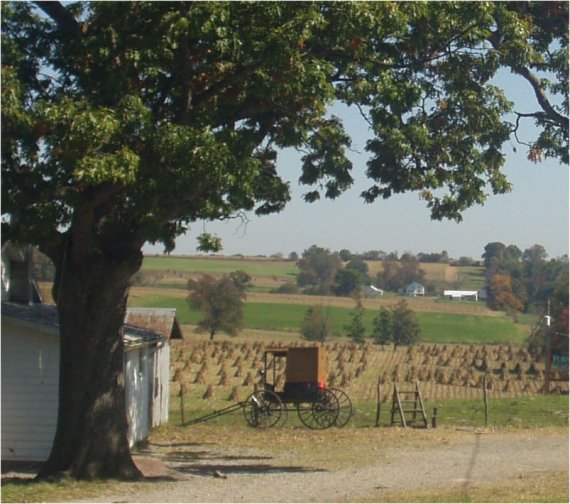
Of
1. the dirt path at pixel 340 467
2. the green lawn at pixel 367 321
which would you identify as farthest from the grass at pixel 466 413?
the green lawn at pixel 367 321

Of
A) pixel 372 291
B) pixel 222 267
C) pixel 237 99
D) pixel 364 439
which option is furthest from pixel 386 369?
pixel 237 99

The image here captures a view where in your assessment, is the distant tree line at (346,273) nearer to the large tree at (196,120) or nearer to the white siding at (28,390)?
the white siding at (28,390)

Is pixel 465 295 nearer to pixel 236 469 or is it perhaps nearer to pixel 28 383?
pixel 236 469

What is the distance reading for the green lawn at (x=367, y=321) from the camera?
2450 inches

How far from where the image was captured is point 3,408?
21.0m

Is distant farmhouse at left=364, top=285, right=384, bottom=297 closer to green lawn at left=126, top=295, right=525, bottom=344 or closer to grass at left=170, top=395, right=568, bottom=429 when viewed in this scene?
green lawn at left=126, top=295, right=525, bottom=344

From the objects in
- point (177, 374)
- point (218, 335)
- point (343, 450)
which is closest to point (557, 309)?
point (177, 374)

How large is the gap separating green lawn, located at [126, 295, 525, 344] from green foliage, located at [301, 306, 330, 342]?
0.86 meters

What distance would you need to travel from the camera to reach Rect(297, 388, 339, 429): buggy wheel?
30.4 m

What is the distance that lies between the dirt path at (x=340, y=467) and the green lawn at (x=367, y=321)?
30947 mm

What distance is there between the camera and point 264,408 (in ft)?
100

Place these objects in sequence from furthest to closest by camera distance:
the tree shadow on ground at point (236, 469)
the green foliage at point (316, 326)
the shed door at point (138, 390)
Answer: the green foliage at point (316, 326)
the shed door at point (138, 390)
the tree shadow on ground at point (236, 469)

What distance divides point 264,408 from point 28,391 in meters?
10.9

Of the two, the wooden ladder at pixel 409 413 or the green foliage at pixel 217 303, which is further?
the green foliage at pixel 217 303
